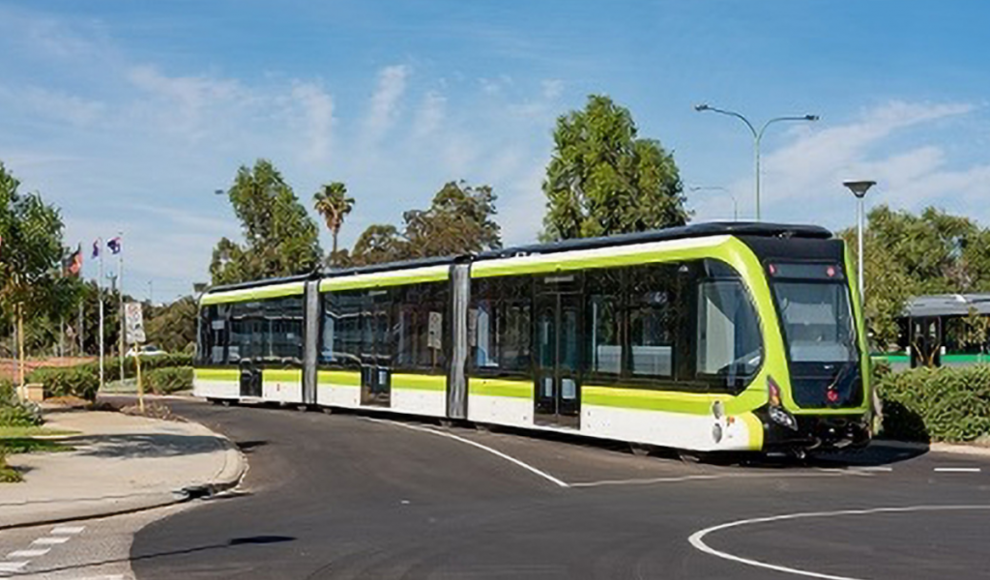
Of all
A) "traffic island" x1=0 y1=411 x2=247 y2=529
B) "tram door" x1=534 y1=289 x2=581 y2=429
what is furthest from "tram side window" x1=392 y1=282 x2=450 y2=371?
"traffic island" x1=0 y1=411 x2=247 y2=529

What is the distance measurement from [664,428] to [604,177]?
100ft

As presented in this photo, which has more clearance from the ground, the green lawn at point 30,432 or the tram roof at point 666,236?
the tram roof at point 666,236

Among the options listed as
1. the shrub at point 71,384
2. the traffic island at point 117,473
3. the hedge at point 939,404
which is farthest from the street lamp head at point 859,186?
the shrub at point 71,384

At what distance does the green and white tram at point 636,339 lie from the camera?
69.1ft

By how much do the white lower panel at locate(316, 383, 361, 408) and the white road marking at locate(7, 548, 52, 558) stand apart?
70.5 feet

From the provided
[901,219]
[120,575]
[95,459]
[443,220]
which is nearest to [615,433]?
[95,459]

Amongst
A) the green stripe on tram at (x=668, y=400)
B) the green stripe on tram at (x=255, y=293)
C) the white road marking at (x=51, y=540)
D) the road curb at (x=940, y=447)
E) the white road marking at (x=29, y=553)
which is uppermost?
the green stripe on tram at (x=255, y=293)

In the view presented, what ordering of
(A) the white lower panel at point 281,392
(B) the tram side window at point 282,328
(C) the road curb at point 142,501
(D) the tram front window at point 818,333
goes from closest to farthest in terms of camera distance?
1. (C) the road curb at point 142,501
2. (D) the tram front window at point 818,333
3. (B) the tram side window at point 282,328
4. (A) the white lower panel at point 281,392

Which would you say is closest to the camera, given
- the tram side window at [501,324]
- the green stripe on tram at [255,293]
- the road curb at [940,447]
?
the road curb at [940,447]

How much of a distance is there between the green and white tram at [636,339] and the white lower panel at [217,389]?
29.0 feet

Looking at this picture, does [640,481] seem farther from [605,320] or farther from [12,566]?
[12,566]

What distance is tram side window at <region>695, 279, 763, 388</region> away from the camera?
69.2 ft

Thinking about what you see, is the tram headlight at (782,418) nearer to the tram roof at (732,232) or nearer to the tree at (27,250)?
the tram roof at (732,232)

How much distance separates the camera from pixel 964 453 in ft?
81.4
